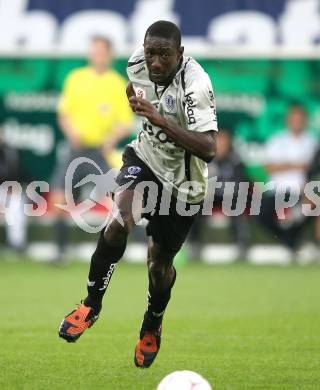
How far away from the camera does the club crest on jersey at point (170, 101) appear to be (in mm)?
7207

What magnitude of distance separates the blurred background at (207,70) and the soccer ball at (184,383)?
35.8 feet

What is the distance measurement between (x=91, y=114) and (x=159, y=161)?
8993 mm

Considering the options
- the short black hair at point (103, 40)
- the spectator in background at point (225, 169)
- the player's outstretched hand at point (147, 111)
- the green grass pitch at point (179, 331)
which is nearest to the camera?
the player's outstretched hand at point (147, 111)

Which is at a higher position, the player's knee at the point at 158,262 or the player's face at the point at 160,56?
the player's face at the point at 160,56

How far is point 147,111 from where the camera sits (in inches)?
267

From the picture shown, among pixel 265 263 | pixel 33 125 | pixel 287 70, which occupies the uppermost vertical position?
pixel 287 70

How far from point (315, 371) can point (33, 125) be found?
432 inches

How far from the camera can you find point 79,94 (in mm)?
16328

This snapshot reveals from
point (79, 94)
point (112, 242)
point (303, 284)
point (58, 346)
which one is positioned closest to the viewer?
point (112, 242)

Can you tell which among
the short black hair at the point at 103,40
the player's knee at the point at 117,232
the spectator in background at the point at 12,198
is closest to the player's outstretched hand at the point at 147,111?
the player's knee at the point at 117,232

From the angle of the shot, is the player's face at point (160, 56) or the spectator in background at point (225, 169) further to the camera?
the spectator in background at point (225, 169)

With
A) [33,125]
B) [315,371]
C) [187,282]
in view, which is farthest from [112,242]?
[33,125]

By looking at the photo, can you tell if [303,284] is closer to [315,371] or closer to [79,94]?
[79,94]

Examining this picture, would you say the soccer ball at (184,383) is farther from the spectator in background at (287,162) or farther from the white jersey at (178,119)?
the spectator in background at (287,162)
